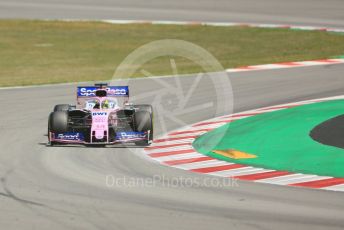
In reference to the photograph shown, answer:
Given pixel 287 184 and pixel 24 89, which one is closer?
pixel 287 184

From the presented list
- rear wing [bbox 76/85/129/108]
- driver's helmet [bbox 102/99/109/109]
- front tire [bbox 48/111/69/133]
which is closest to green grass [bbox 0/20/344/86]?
rear wing [bbox 76/85/129/108]

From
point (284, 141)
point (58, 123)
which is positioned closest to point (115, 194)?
point (58, 123)

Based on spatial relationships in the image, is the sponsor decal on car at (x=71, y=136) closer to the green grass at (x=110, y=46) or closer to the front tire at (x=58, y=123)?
the front tire at (x=58, y=123)

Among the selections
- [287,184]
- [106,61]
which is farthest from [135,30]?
[287,184]

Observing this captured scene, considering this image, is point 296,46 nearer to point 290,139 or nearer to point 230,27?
point 230,27

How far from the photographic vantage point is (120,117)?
19.5 metres

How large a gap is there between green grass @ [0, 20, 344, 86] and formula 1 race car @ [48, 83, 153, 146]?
948 centimetres

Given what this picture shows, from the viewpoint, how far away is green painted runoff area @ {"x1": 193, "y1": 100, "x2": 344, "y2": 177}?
1691cm

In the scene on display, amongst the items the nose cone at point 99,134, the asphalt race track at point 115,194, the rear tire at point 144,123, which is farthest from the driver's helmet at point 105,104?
the asphalt race track at point 115,194

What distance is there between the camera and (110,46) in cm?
3612

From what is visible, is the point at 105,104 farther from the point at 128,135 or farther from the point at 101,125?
the point at 128,135

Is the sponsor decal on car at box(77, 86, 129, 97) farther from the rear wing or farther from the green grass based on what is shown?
the green grass

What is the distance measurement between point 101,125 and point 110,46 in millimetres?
17552

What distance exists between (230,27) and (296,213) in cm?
2797
